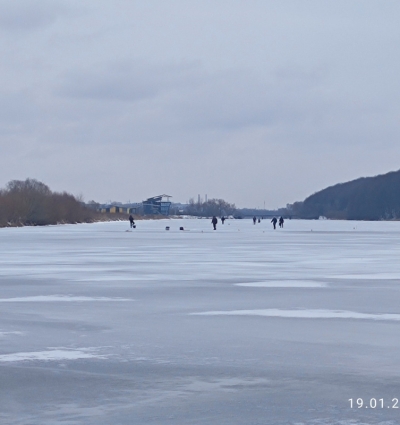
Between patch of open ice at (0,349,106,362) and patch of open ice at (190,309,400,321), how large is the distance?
10.1ft

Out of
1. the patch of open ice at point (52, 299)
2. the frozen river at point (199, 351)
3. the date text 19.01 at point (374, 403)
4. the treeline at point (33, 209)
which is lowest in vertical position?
the date text 19.01 at point (374, 403)

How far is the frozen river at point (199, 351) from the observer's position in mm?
5203

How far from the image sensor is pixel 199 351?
731cm

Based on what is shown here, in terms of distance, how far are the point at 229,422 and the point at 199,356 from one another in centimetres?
219

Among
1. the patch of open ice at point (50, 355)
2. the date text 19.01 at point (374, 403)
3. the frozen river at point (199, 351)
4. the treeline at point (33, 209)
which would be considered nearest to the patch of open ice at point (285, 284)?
the frozen river at point (199, 351)

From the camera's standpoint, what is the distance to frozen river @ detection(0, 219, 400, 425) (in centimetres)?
520

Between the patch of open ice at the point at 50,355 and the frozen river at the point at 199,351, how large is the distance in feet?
0.06

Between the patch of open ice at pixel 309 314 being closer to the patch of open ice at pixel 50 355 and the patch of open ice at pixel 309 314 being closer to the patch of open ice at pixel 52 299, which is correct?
the patch of open ice at pixel 52 299

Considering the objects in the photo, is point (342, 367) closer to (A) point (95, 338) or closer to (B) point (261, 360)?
(B) point (261, 360)

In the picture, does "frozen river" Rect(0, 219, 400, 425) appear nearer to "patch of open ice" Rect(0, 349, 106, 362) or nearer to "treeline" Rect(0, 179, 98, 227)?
"patch of open ice" Rect(0, 349, 106, 362)

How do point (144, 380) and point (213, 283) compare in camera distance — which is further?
point (213, 283)

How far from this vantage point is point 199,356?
23.2 ft

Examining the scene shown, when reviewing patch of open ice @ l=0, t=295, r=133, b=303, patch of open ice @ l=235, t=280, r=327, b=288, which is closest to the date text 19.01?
patch of open ice @ l=0, t=295, r=133, b=303

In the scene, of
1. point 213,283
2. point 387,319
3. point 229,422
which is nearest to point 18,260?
point 213,283
